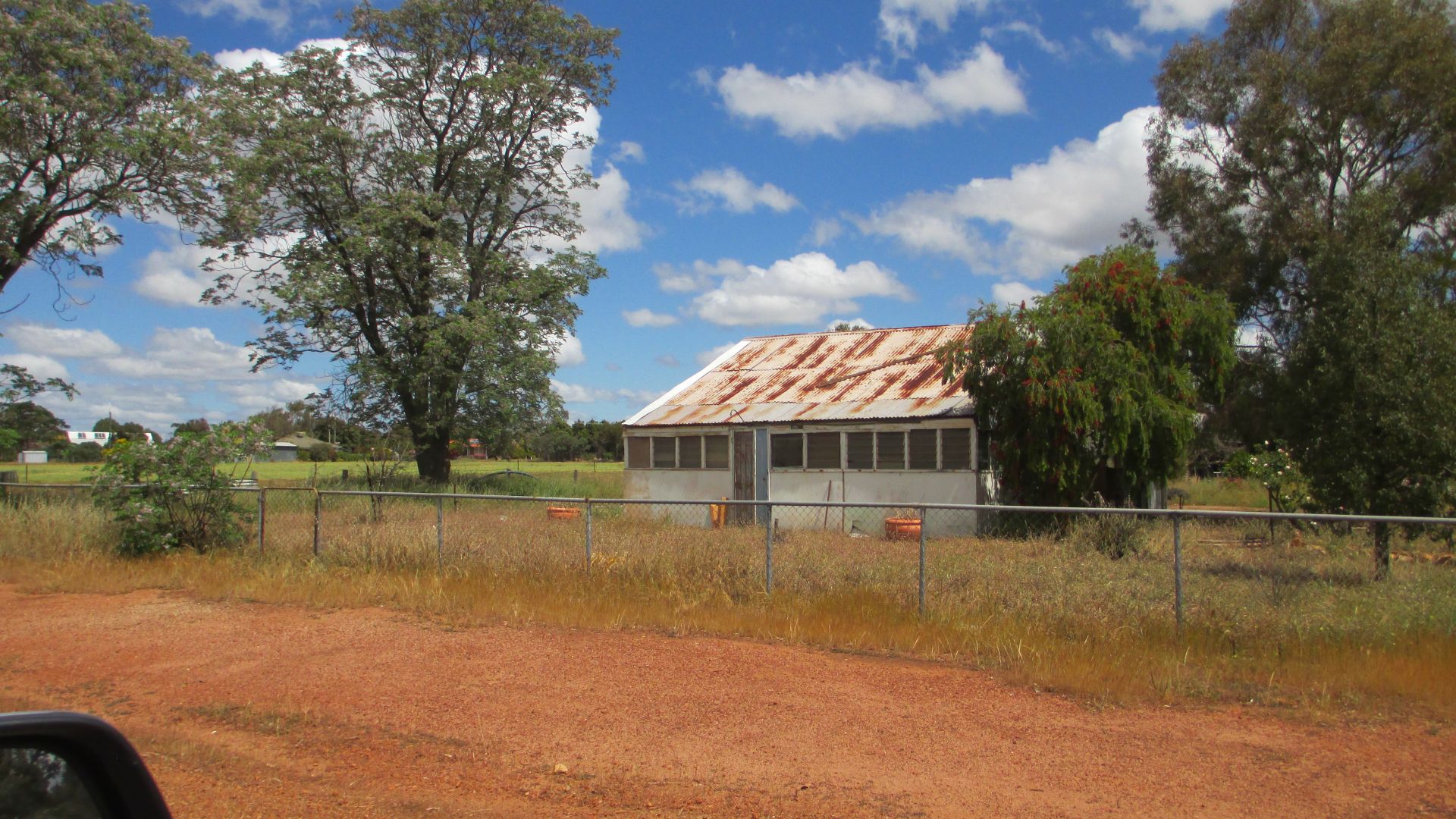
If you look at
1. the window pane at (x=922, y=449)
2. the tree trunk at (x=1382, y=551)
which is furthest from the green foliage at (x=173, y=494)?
the tree trunk at (x=1382, y=551)

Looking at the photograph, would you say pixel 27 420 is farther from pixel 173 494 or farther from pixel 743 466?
pixel 743 466

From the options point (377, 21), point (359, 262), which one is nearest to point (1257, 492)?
point (359, 262)

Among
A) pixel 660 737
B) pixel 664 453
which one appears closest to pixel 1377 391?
pixel 660 737

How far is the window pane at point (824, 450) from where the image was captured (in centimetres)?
2108

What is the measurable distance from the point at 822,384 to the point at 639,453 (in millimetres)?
4970

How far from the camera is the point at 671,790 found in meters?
5.34

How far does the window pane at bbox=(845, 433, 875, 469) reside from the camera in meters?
20.6

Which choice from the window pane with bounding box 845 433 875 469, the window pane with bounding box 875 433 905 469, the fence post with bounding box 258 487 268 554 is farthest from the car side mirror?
the window pane with bounding box 845 433 875 469

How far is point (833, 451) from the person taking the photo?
21.1 metres

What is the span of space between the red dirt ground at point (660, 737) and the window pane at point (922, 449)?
11793 mm

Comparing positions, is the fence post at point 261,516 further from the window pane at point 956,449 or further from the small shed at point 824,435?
the window pane at point 956,449

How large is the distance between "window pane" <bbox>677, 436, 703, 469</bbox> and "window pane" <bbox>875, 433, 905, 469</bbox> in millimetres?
4530

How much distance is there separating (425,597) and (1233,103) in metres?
29.8

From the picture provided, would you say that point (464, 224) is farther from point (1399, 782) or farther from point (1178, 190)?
point (1399, 782)
